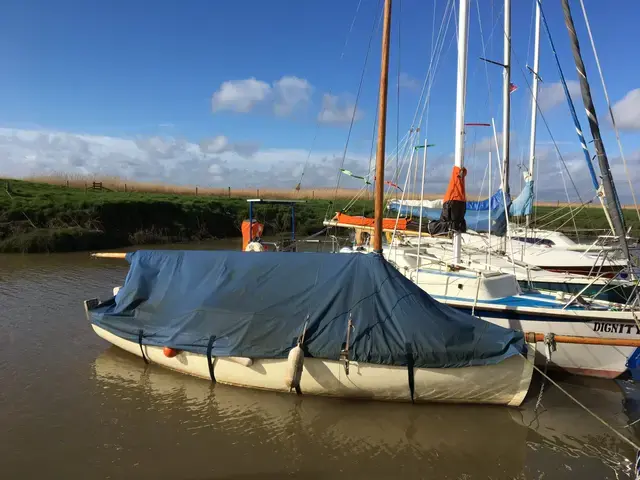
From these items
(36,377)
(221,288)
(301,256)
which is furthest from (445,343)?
(36,377)

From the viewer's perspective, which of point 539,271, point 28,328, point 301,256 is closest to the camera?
point 301,256

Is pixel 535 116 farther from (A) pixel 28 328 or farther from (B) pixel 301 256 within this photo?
(A) pixel 28 328

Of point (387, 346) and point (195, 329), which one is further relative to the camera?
point (195, 329)

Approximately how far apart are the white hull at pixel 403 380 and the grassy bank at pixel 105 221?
14978mm

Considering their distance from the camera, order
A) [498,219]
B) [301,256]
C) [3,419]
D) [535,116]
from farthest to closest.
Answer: [535,116]
[498,219]
[301,256]
[3,419]

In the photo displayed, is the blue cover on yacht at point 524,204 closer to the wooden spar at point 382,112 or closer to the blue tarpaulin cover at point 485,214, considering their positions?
the blue tarpaulin cover at point 485,214

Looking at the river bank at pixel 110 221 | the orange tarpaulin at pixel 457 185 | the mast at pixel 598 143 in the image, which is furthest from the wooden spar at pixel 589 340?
the river bank at pixel 110 221

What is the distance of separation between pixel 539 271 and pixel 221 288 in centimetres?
1077

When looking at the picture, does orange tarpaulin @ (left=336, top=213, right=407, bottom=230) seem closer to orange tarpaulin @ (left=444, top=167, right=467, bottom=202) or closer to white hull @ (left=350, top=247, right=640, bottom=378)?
orange tarpaulin @ (left=444, top=167, right=467, bottom=202)

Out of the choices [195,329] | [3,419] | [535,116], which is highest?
[535,116]

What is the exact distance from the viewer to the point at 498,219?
17312 mm

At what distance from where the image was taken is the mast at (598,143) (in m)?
9.04

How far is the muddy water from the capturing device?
6.63 m

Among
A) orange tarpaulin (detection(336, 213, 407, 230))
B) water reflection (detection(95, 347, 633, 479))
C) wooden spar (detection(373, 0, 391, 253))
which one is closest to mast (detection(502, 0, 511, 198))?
orange tarpaulin (detection(336, 213, 407, 230))
